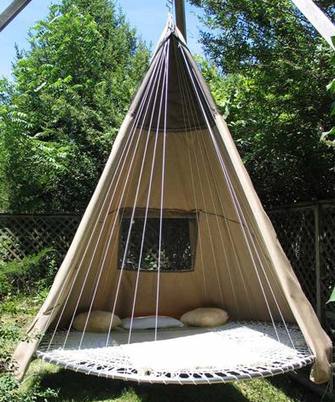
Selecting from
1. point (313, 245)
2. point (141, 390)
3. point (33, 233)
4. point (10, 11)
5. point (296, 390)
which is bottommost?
point (296, 390)

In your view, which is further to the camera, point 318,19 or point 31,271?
point 31,271

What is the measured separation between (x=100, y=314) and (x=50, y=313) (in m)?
0.75

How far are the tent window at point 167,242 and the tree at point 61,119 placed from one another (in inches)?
64.3

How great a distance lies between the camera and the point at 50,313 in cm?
294

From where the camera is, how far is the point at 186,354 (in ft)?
9.62

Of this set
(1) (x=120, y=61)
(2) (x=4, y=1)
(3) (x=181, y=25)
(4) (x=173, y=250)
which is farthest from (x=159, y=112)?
(1) (x=120, y=61)

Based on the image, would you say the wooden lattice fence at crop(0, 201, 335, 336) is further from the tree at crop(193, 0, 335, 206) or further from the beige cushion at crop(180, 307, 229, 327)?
the beige cushion at crop(180, 307, 229, 327)

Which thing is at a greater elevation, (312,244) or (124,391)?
(312,244)

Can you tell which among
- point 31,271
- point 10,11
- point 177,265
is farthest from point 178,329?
point 10,11

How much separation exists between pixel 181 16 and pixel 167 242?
6.27 feet

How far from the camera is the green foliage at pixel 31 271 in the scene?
16.6 ft

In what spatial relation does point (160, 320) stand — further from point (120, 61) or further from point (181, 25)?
point (120, 61)

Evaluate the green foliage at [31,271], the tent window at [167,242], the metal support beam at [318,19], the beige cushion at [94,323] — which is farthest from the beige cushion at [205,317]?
the metal support beam at [318,19]

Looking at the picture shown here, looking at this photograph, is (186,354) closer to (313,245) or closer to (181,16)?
(313,245)
